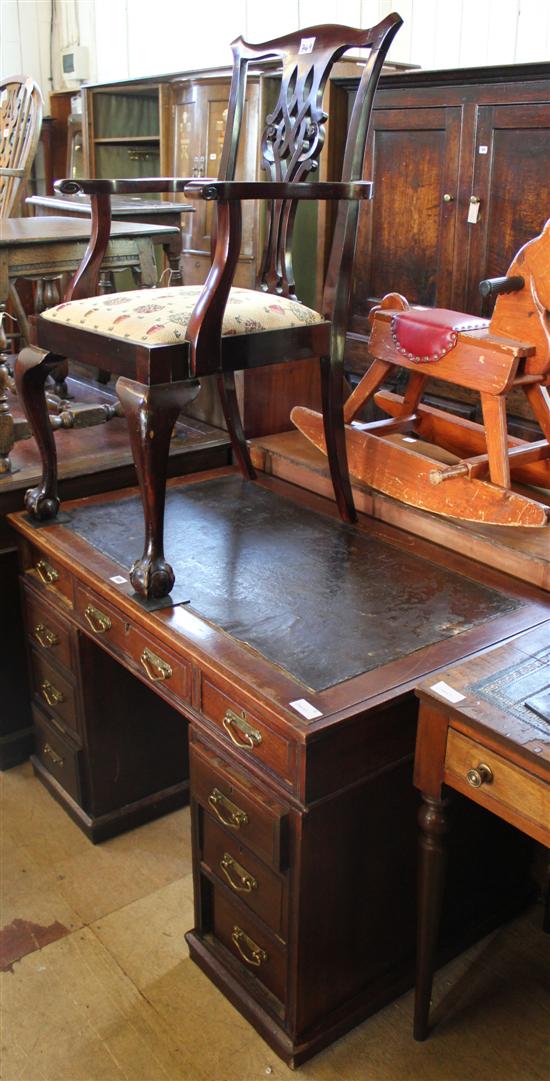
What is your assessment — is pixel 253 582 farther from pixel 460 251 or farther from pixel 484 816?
pixel 460 251

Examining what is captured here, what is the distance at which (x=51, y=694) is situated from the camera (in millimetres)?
2115

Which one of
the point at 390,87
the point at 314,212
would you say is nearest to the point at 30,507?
the point at 390,87

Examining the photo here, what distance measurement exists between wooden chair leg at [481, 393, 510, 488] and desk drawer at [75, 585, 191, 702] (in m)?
0.73

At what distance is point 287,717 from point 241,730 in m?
0.14

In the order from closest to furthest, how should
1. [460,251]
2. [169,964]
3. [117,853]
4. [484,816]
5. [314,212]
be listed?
[484,816] → [169,964] → [117,853] → [460,251] → [314,212]

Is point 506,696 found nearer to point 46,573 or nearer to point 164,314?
point 164,314

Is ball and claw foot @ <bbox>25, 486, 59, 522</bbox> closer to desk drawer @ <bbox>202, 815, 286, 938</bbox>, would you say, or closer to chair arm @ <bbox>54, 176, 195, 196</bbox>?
chair arm @ <bbox>54, 176, 195, 196</bbox>

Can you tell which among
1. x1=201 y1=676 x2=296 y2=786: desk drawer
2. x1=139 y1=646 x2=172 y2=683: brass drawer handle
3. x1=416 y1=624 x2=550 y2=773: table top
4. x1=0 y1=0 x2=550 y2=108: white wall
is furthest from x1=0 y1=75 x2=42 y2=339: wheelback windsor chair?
x1=416 y1=624 x2=550 y2=773: table top

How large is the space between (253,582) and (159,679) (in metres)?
0.26

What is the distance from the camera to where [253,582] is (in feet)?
5.81

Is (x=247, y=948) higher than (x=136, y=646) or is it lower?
lower

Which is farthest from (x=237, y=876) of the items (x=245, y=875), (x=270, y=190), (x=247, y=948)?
(x=270, y=190)

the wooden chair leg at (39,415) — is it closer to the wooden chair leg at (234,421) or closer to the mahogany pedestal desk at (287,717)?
the mahogany pedestal desk at (287,717)

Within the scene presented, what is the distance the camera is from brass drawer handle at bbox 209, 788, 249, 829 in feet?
4.86
